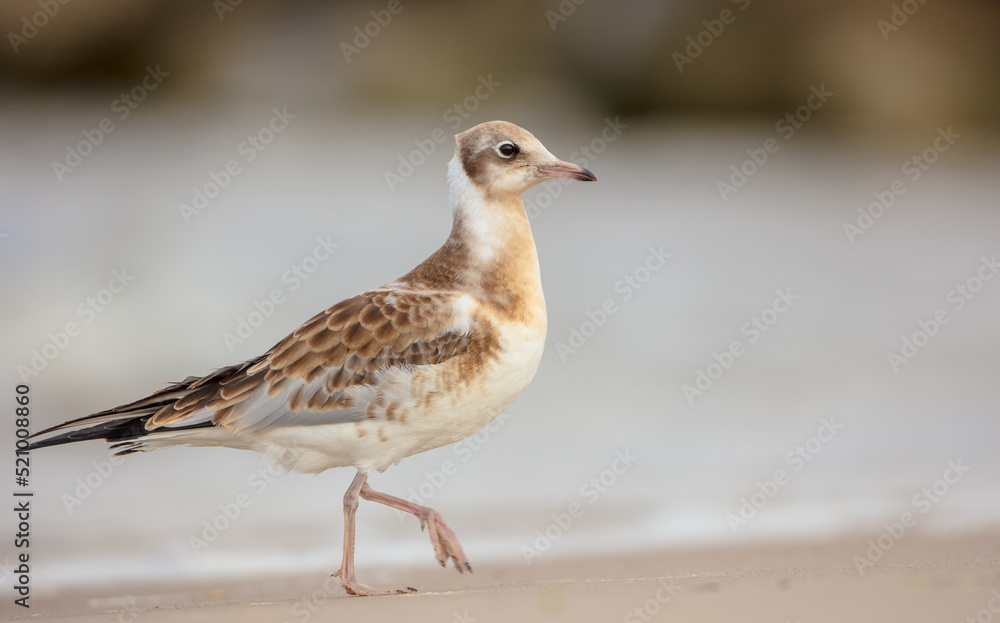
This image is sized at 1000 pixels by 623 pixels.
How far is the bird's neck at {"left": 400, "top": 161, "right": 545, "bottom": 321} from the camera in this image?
223 inches

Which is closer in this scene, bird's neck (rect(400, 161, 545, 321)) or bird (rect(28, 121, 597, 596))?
bird (rect(28, 121, 597, 596))

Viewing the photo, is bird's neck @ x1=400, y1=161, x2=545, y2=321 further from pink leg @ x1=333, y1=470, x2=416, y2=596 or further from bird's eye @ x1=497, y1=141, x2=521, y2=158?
pink leg @ x1=333, y1=470, x2=416, y2=596

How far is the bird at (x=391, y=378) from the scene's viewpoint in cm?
543

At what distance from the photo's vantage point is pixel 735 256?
66.1ft

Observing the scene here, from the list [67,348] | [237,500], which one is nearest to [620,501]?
[237,500]

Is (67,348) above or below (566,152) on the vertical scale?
below

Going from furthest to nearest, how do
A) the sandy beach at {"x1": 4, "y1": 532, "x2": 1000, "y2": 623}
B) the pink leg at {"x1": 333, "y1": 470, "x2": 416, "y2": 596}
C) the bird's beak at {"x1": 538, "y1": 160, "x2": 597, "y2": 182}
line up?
the bird's beak at {"x1": 538, "y1": 160, "x2": 597, "y2": 182} < the pink leg at {"x1": 333, "y1": 470, "x2": 416, "y2": 596} < the sandy beach at {"x1": 4, "y1": 532, "x2": 1000, "y2": 623}

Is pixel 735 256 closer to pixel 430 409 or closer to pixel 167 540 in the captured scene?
pixel 167 540

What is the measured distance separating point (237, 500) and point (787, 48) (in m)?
15.4

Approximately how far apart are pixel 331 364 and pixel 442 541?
1043 mm

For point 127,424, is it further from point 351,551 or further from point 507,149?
point 507,149

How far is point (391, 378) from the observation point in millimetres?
5430

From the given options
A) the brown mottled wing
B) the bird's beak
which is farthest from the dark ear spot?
the brown mottled wing

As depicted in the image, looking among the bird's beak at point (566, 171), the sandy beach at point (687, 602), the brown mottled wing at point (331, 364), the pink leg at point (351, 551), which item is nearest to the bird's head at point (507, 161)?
the bird's beak at point (566, 171)
